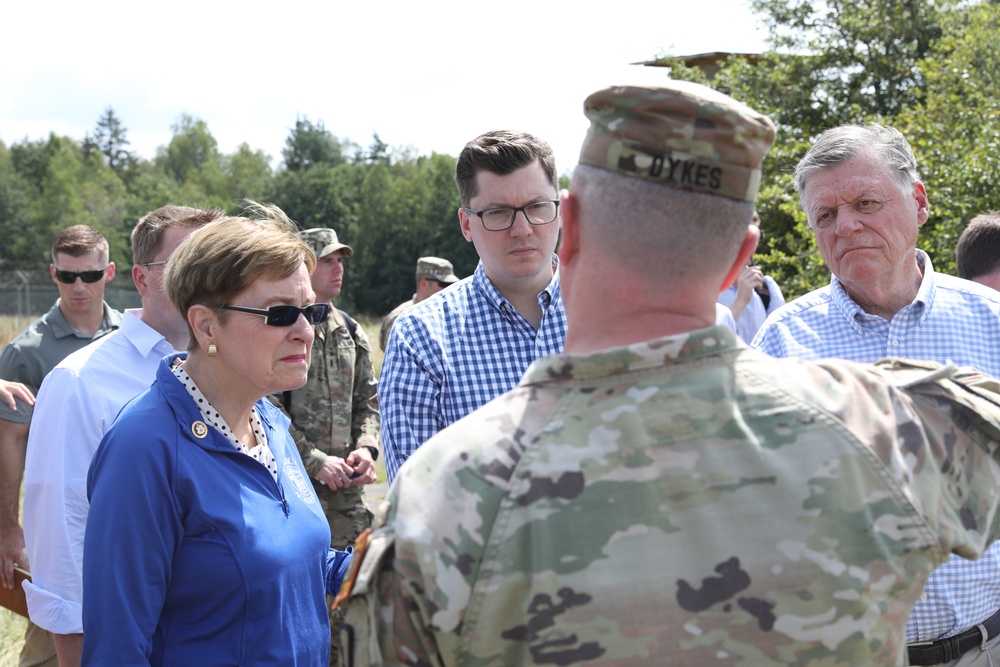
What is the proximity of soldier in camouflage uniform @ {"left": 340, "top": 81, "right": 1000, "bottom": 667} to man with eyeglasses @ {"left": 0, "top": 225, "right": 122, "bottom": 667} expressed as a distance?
3053 millimetres

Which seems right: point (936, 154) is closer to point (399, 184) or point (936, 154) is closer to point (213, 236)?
point (213, 236)

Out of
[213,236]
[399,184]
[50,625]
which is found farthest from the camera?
[399,184]

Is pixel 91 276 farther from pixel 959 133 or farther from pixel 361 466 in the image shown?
pixel 959 133

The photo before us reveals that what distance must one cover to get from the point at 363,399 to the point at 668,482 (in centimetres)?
435

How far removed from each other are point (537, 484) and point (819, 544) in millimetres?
433

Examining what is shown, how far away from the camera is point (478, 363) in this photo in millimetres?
2771

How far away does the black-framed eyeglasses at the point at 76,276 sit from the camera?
5.05 metres

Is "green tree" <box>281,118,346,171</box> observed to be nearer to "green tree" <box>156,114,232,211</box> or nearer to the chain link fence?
"green tree" <box>156,114,232,211</box>

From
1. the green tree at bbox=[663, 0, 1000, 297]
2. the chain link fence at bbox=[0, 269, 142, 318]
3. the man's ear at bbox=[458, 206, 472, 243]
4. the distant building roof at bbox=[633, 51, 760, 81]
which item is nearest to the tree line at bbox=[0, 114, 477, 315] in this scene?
the chain link fence at bbox=[0, 269, 142, 318]

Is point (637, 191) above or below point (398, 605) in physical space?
above

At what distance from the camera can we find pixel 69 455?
2.95m

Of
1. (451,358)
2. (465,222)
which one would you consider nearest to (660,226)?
(451,358)

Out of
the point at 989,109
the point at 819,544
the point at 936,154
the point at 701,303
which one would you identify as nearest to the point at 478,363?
→ the point at 701,303

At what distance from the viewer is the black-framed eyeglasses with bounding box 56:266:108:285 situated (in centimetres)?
505
